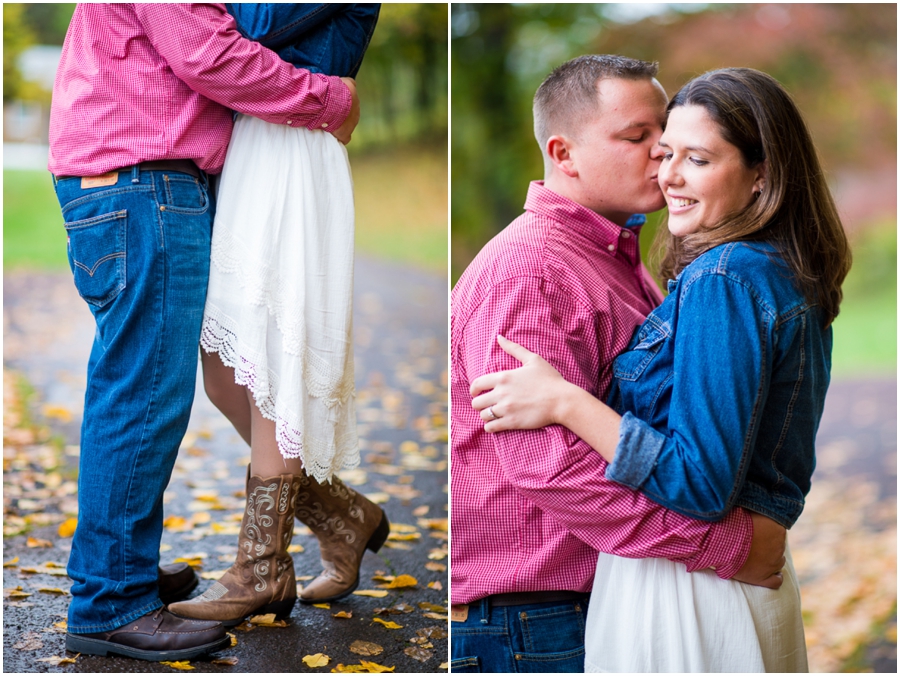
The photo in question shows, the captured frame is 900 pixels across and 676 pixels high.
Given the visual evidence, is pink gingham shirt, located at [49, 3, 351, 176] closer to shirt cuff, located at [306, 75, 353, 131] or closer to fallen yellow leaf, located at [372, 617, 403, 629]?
shirt cuff, located at [306, 75, 353, 131]

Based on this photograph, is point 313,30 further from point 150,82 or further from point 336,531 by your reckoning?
point 336,531

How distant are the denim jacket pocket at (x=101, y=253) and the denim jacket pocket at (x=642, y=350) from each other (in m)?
1.26

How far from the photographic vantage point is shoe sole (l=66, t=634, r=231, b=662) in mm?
2240

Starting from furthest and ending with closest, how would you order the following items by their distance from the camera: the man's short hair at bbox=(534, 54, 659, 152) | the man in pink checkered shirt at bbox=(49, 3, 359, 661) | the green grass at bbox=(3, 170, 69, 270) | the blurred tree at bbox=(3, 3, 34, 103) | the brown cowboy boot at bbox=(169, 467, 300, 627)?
the green grass at bbox=(3, 170, 69, 270) → the blurred tree at bbox=(3, 3, 34, 103) → the brown cowboy boot at bbox=(169, 467, 300, 627) → the man in pink checkered shirt at bbox=(49, 3, 359, 661) → the man's short hair at bbox=(534, 54, 659, 152)

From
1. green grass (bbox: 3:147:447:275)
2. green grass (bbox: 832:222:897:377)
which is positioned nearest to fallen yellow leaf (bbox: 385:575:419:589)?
green grass (bbox: 832:222:897:377)

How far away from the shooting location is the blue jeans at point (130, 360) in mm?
2189

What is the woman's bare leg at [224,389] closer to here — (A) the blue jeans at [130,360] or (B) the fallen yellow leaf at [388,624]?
(A) the blue jeans at [130,360]

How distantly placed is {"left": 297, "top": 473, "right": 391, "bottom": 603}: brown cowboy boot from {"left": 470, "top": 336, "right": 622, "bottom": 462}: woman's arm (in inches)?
44.2

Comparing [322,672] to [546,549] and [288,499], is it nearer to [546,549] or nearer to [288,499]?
[288,499]

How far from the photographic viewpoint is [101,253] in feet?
7.22

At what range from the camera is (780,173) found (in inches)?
71.9

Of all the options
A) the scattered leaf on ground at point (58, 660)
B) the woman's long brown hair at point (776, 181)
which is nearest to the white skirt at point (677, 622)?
the woman's long brown hair at point (776, 181)

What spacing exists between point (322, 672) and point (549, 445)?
3.39 feet

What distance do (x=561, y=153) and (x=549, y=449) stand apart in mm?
769
